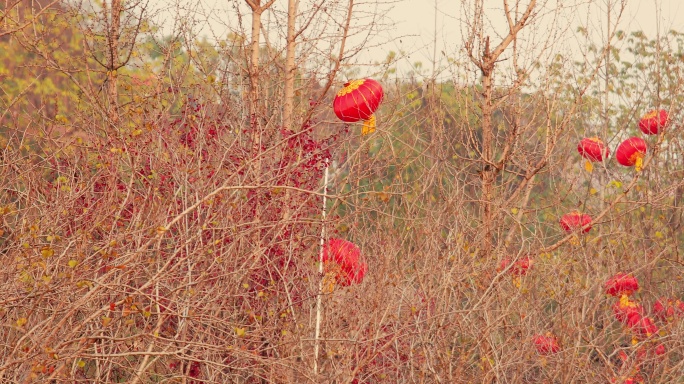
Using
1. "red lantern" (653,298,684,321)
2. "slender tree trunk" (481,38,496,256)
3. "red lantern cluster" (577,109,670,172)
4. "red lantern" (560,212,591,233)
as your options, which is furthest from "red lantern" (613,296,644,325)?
"red lantern cluster" (577,109,670,172)

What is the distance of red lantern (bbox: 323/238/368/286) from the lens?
6934mm

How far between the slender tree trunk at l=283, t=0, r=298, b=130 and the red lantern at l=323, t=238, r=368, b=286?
9.88 ft

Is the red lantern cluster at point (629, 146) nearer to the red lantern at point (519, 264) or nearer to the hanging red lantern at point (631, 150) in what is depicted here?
the hanging red lantern at point (631, 150)

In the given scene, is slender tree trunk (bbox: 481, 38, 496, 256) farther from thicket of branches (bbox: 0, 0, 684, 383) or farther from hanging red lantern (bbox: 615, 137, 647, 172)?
hanging red lantern (bbox: 615, 137, 647, 172)

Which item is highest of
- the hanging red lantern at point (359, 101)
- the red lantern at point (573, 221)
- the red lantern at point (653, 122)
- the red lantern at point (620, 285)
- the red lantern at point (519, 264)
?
the hanging red lantern at point (359, 101)

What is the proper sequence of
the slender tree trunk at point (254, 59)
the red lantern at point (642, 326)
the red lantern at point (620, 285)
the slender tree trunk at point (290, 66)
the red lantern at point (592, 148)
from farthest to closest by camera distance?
the slender tree trunk at point (290, 66) → the slender tree trunk at point (254, 59) → the red lantern at point (592, 148) → the red lantern at point (642, 326) → the red lantern at point (620, 285)

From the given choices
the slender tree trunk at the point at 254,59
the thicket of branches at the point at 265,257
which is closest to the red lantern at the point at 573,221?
the thicket of branches at the point at 265,257

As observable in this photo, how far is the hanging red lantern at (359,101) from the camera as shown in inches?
317

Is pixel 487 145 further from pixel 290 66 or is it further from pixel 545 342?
pixel 290 66

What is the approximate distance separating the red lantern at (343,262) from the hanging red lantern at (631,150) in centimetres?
360

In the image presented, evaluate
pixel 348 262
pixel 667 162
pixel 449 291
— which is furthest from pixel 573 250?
pixel 667 162

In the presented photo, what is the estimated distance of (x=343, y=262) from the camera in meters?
Result: 7.02

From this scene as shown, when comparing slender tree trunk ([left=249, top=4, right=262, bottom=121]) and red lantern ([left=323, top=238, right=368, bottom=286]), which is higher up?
slender tree trunk ([left=249, top=4, right=262, bottom=121])

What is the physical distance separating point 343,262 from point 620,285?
260cm
